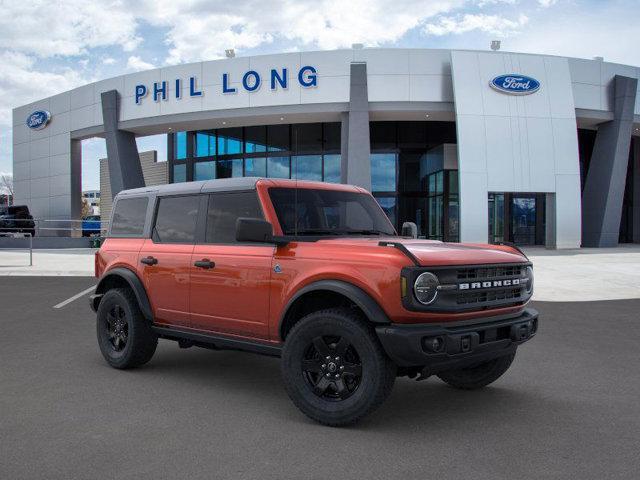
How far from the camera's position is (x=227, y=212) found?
5.28m

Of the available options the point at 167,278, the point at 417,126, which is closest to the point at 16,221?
the point at 417,126

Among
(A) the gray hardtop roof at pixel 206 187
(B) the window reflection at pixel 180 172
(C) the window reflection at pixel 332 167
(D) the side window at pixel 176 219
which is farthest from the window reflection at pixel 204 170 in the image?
(D) the side window at pixel 176 219

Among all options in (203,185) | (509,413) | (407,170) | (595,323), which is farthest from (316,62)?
(509,413)

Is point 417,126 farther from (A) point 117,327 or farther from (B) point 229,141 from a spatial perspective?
(A) point 117,327

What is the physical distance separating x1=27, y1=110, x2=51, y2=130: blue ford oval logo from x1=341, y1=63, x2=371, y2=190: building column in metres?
19.9

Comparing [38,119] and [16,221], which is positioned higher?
[38,119]

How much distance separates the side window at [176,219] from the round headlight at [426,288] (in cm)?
246

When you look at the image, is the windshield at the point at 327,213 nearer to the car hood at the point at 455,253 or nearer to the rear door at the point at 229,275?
the rear door at the point at 229,275

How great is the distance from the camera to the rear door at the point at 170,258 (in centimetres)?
541

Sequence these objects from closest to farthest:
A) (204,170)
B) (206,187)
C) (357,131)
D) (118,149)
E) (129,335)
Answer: (206,187) → (129,335) → (357,131) → (118,149) → (204,170)

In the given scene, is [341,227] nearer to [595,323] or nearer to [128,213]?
[128,213]

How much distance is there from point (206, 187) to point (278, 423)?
2383mm

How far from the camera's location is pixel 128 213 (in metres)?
6.32

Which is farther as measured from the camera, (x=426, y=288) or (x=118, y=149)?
(x=118, y=149)
